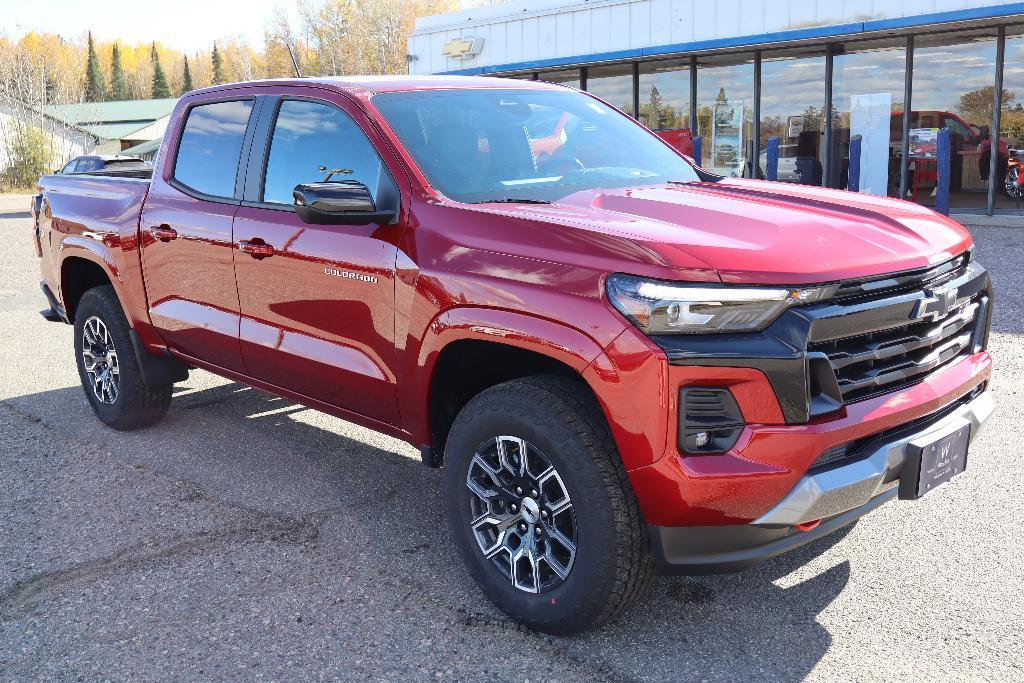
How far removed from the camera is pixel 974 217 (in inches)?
607

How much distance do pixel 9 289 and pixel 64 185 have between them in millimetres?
6338

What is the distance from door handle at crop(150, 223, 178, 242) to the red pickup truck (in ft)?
0.19

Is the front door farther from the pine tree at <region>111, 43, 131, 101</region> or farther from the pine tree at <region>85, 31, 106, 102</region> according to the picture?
the pine tree at <region>111, 43, 131, 101</region>

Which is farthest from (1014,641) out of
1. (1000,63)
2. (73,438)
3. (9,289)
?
(1000,63)

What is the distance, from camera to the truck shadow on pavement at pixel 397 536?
318 centimetres

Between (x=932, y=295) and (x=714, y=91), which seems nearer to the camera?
(x=932, y=295)

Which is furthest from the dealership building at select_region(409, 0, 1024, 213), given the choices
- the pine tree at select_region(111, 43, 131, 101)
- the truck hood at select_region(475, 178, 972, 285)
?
the pine tree at select_region(111, 43, 131, 101)

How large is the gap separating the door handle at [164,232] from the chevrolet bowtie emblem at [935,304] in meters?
3.47

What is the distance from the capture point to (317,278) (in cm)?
395

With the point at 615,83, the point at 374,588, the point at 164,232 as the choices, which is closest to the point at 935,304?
the point at 374,588

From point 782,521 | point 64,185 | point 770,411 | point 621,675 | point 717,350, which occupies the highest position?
point 64,185

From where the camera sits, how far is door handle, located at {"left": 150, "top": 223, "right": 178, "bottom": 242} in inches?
192

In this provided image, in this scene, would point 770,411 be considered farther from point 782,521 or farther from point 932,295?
point 932,295

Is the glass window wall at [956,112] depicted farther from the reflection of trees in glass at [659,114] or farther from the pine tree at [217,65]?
the pine tree at [217,65]
